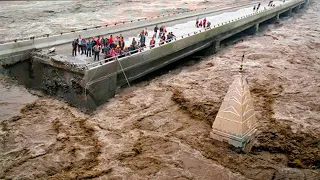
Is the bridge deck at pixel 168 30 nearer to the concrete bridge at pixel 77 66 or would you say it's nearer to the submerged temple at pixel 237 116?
the concrete bridge at pixel 77 66

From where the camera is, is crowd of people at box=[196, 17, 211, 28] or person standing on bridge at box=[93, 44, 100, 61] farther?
crowd of people at box=[196, 17, 211, 28]

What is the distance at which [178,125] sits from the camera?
1673 cm

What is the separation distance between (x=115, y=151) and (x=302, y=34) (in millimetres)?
32663

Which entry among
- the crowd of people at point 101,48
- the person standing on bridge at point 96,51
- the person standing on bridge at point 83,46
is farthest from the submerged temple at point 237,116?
the person standing on bridge at point 83,46

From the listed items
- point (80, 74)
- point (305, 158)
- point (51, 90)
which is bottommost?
point (305, 158)

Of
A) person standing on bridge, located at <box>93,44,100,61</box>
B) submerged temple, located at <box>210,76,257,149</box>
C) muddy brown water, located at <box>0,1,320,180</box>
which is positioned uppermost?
person standing on bridge, located at <box>93,44,100,61</box>

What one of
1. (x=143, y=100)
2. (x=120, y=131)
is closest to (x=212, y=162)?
(x=120, y=131)

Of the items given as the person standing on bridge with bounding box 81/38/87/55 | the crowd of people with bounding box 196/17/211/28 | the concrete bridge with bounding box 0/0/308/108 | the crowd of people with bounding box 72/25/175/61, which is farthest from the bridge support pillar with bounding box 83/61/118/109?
the crowd of people with bounding box 196/17/211/28

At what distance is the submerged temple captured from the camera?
44.6 ft

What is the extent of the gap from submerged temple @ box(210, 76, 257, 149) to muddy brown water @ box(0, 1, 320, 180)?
63cm

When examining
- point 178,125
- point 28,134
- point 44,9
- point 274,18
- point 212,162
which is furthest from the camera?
point 274,18

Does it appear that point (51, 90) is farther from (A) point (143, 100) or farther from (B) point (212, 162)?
(B) point (212, 162)

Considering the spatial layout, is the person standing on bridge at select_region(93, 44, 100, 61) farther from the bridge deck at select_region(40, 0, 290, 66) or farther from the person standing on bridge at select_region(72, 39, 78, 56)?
the person standing on bridge at select_region(72, 39, 78, 56)

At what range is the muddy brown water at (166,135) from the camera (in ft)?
43.4
